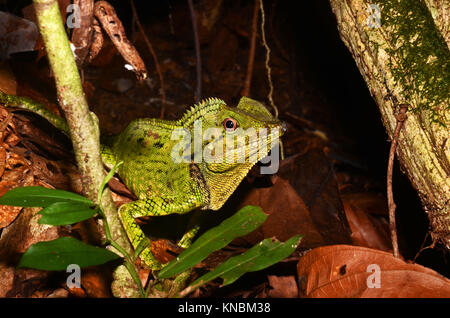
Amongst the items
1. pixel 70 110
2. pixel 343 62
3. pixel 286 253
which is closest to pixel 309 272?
pixel 286 253

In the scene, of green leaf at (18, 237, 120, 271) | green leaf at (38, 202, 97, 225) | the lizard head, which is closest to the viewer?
green leaf at (18, 237, 120, 271)

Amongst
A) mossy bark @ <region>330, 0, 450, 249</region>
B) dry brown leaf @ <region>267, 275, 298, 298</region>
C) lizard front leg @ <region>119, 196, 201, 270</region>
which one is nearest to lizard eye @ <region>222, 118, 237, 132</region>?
Answer: lizard front leg @ <region>119, 196, 201, 270</region>

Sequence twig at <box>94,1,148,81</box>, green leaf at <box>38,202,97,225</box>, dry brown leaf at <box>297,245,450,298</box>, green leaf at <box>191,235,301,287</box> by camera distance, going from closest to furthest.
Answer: green leaf at <box>38,202,97,225</box>
green leaf at <box>191,235,301,287</box>
dry brown leaf at <box>297,245,450,298</box>
twig at <box>94,1,148,81</box>

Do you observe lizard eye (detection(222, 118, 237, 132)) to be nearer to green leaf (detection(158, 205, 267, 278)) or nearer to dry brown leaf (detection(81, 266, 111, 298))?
green leaf (detection(158, 205, 267, 278))

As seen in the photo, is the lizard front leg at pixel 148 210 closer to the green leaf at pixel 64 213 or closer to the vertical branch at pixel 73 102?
the vertical branch at pixel 73 102

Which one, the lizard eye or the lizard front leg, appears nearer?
the lizard front leg

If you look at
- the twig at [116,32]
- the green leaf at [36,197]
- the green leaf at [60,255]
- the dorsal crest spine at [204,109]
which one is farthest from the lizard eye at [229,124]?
the green leaf at [60,255]

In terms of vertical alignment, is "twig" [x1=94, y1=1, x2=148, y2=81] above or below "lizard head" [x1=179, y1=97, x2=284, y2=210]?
above
